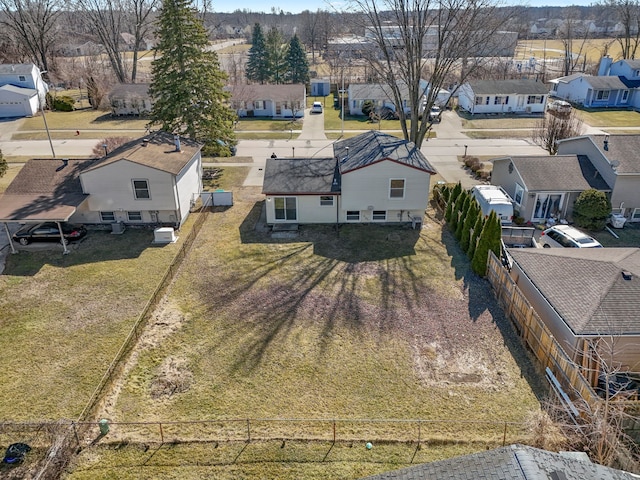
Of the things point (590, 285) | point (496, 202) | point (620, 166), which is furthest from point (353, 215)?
point (620, 166)

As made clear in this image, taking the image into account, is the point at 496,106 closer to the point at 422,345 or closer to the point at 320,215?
the point at 320,215

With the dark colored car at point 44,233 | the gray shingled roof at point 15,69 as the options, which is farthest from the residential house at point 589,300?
the gray shingled roof at point 15,69

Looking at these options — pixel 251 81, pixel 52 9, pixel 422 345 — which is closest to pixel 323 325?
pixel 422 345

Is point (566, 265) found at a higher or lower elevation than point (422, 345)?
higher

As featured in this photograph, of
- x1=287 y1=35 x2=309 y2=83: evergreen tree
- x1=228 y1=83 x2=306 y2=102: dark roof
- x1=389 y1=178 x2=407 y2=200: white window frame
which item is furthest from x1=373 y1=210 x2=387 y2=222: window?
x1=287 y1=35 x2=309 y2=83: evergreen tree

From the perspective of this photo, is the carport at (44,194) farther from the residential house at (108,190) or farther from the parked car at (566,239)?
the parked car at (566,239)

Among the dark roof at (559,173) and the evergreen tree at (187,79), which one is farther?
the evergreen tree at (187,79)

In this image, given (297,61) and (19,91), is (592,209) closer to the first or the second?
(297,61)
